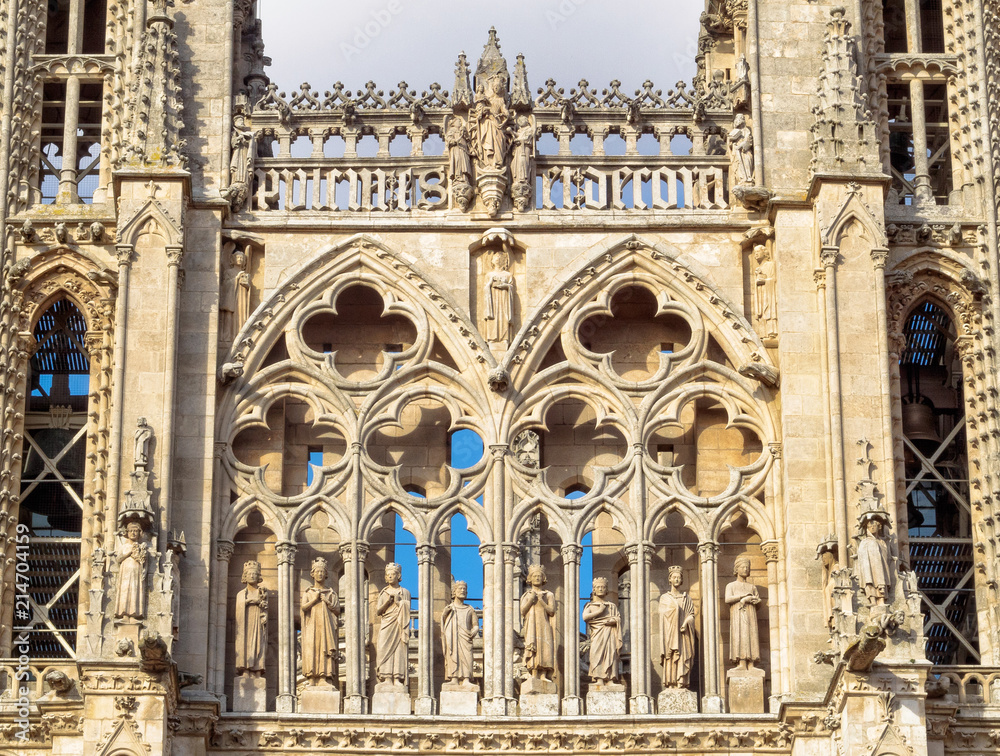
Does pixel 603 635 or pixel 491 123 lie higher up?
pixel 491 123

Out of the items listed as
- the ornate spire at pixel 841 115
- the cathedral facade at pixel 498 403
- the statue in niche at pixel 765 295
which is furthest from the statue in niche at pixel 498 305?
the ornate spire at pixel 841 115

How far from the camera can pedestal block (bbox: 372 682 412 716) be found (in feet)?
106

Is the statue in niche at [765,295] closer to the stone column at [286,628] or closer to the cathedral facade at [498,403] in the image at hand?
the cathedral facade at [498,403]

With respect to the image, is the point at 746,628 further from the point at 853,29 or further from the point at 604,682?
the point at 853,29

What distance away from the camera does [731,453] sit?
3428 cm

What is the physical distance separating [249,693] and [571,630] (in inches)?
138

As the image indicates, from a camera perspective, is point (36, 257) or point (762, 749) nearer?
point (762, 749)

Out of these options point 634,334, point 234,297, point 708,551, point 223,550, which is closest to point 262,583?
point 223,550

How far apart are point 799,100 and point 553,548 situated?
233 inches

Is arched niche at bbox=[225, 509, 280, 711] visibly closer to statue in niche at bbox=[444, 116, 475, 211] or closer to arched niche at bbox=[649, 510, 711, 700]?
arched niche at bbox=[649, 510, 711, 700]

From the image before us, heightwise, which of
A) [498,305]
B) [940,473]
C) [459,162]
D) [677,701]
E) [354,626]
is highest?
[459,162]

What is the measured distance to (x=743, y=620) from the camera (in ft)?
108

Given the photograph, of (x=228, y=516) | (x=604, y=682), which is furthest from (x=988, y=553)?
(x=228, y=516)

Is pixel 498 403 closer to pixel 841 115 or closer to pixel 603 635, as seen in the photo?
pixel 603 635
